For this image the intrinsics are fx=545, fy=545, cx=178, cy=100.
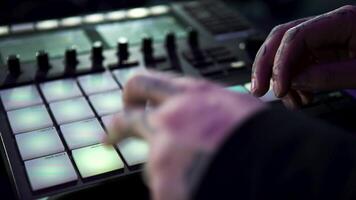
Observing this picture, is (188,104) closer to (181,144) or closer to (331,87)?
(181,144)

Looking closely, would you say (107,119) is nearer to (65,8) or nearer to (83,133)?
(83,133)

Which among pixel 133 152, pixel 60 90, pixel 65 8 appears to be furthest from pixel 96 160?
pixel 65 8

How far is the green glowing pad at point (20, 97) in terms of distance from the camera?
0.79 m

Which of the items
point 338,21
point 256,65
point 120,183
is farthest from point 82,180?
point 338,21

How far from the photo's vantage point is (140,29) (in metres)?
1.04

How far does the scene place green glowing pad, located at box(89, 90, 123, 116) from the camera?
0.79 metres

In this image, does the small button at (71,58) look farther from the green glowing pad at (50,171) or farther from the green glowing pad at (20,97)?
the green glowing pad at (50,171)

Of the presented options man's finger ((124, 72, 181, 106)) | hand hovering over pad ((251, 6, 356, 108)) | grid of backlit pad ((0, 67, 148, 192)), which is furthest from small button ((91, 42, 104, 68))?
man's finger ((124, 72, 181, 106))

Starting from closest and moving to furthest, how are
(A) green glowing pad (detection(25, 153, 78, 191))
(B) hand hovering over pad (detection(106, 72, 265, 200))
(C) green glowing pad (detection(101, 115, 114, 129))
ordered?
1. (B) hand hovering over pad (detection(106, 72, 265, 200))
2. (A) green glowing pad (detection(25, 153, 78, 191))
3. (C) green glowing pad (detection(101, 115, 114, 129))

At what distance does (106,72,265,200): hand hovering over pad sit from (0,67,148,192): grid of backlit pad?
0.83 ft

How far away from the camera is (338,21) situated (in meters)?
0.73

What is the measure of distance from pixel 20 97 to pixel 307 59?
Answer: 16.5 inches

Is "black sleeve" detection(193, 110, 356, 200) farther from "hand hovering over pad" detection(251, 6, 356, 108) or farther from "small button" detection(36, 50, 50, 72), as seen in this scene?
"small button" detection(36, 50, 50, 72)

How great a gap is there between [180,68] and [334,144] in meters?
0.51
